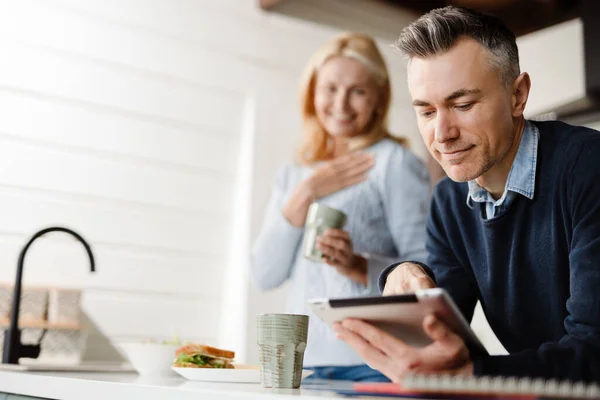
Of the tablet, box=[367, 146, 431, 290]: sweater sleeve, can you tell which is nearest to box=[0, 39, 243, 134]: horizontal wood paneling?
box=[367, 146, 431, 290]: sweater sleeve

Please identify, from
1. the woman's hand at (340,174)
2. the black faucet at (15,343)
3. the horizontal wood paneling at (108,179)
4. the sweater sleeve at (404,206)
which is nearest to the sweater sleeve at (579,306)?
the sweater sleeve at (404,206)

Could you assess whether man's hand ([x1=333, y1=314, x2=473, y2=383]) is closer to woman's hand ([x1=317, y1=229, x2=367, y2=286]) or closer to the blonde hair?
woman's hand ([x1=317, y1=229, x2=367, y2=286])

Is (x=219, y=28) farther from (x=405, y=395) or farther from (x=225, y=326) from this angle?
(x=405, y=395)

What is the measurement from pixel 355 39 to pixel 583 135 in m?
1.16

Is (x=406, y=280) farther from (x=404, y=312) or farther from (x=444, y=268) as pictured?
(x=404, y=312)

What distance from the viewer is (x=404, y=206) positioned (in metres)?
1.90

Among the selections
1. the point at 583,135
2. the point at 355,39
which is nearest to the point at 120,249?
the point at 355,39

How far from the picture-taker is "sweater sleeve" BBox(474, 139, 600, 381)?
821 mm

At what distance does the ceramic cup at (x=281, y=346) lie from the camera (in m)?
0.95

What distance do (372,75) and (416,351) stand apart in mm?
1373

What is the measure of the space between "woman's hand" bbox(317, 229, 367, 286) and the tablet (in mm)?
853

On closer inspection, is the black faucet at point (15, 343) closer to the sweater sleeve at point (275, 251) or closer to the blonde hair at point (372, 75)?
the sweater sleeve at point (275, 251)

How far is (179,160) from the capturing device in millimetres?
2734

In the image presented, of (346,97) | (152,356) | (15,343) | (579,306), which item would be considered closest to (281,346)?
(579,306)
